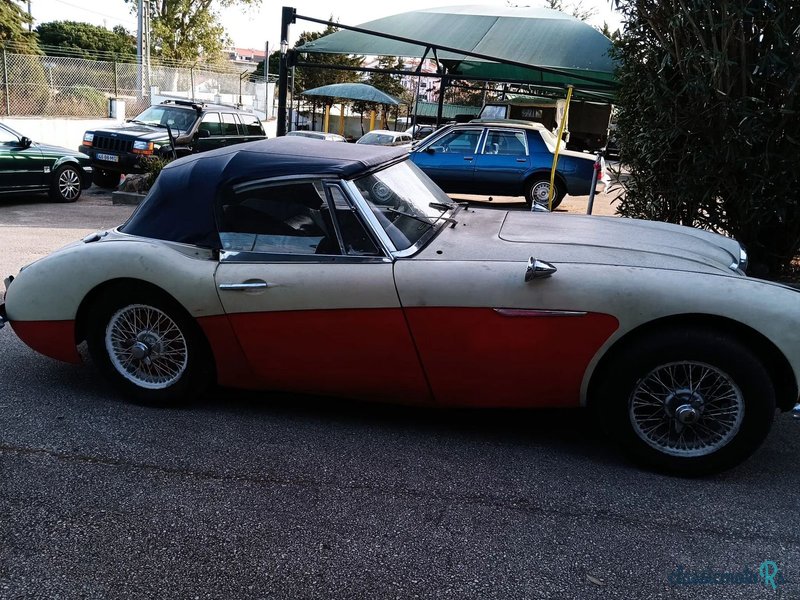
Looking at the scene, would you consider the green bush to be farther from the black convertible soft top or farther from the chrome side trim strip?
the chrome side trim strip

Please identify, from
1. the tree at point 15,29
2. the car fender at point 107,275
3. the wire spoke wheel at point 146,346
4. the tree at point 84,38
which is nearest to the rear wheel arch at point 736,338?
the car fender at point 107,275

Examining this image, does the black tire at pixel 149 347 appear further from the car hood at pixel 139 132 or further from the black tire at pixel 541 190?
the car hood at pixel 139 132

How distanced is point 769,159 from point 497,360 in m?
4.32

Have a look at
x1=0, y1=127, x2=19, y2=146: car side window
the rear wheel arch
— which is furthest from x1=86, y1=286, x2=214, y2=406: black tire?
x1=0, y1=127, x2=19, y2=146: car side window

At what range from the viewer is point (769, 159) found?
20.5 feet

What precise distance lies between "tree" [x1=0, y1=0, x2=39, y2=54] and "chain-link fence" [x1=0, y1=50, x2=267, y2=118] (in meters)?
2.61

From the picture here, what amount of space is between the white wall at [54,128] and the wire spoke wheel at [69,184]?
8075 millimetres

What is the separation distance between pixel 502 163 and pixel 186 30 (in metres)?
35.5

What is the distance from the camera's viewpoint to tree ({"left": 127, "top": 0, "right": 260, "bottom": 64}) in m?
40.9

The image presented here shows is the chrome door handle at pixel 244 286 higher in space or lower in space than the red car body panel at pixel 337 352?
higher

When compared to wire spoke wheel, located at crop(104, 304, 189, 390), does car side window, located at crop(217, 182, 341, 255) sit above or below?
above

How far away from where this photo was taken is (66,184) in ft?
40.0

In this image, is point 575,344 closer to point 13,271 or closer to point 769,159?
point 769,159

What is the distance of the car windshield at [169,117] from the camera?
14828mm
